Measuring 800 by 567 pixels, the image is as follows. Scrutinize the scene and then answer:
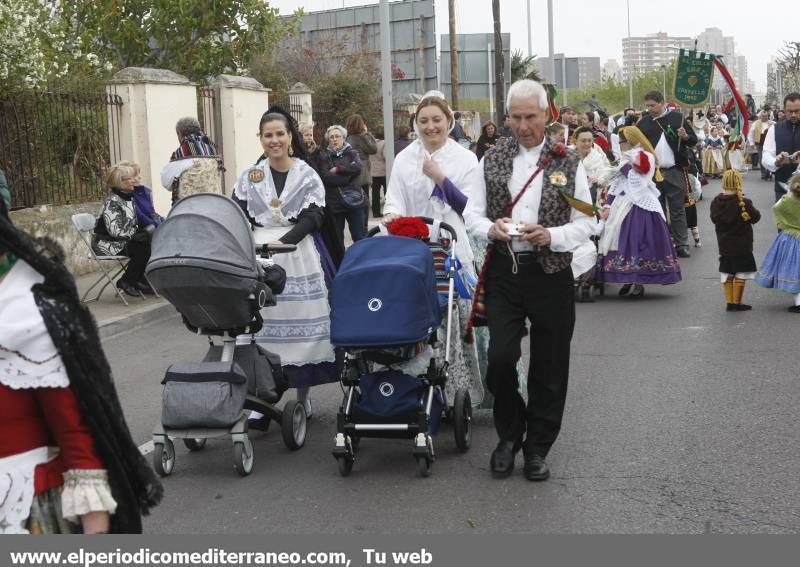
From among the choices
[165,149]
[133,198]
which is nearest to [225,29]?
[165,149]

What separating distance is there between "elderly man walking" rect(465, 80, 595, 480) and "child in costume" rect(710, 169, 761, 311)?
20.1ft

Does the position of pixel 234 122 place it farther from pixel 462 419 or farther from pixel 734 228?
pixel 462 419

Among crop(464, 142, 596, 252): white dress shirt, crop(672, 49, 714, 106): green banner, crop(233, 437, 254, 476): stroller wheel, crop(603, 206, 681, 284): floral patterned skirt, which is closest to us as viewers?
crop(464, 142, 596, 252): white dress shirt

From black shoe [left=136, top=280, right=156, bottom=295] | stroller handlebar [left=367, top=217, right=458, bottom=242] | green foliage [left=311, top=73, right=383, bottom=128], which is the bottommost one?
black shoe [left=136, top=280, right=156, bottom=295]

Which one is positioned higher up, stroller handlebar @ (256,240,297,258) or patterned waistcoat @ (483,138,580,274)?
patterned waistcoat @ (483,138,580,274)

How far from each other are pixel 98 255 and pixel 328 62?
79.3ft

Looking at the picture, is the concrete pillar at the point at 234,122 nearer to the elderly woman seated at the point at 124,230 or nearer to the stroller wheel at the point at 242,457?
the elderly woman seated at the point at 124,230

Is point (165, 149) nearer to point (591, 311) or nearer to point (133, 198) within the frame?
point (133, 198)

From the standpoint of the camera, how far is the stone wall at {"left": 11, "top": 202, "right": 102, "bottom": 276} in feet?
51.2

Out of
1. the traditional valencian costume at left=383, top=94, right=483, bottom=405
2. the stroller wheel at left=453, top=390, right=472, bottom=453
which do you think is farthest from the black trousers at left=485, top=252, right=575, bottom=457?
the traditional valencian costume at left=383, top=94, right=483, bottom=405

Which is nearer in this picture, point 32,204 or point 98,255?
point 98,255

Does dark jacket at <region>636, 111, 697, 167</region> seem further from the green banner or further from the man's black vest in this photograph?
the green banner

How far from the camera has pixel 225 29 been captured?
76.8 ft

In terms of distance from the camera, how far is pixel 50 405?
3.05m
